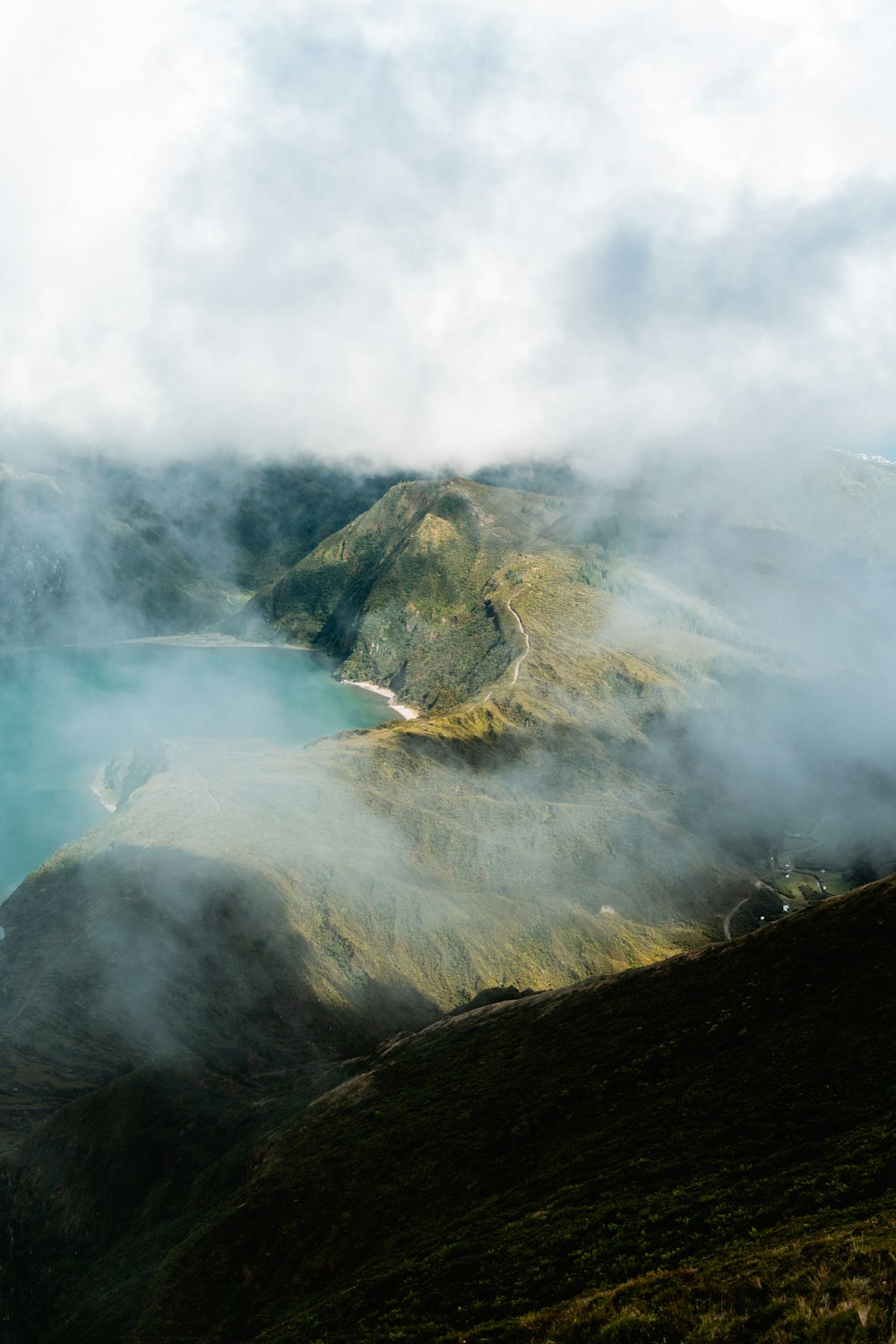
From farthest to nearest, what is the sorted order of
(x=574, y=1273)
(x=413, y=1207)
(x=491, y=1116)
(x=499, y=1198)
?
(x=491, y=1116) → (x=413, y=1207) → (x=499, y=1198) → (x=574, y=1273)

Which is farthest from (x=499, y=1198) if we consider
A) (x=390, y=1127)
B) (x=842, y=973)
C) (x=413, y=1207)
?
(x=842, y=973)

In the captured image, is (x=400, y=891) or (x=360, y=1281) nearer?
(x=360, y=1281)

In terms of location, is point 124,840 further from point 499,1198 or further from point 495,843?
point 499,1198

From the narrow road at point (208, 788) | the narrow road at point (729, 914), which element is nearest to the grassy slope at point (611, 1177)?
the narrow road at point (208, 788)

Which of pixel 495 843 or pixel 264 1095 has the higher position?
pixel 264 1095

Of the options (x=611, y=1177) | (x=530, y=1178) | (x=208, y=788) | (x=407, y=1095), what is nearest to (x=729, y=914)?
(x=208, y=788)

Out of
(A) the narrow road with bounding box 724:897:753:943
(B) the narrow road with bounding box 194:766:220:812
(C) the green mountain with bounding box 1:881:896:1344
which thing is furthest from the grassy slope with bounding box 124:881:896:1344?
(A) the narrow road with bounding box 724:897:753:943

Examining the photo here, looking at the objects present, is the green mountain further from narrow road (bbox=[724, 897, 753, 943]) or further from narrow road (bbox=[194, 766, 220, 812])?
narrow road (bbox=[724, 897, 753, 943])
